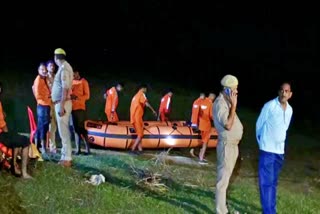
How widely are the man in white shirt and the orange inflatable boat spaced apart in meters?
6.31

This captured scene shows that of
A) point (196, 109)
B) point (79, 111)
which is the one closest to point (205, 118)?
point (196, 109)

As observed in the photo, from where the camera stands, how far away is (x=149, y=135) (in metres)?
14.6

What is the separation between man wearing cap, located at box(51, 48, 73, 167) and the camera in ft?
30.9

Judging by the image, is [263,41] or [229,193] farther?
[263,41]

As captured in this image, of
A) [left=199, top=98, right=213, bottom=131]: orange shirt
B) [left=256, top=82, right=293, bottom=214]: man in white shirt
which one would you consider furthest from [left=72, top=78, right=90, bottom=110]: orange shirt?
[left=256, top=82, right=293, bottom=214]: man in white shirt

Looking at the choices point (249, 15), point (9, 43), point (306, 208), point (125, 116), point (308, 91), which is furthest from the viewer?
point (249, 15)

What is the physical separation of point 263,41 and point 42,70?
30.8 metres

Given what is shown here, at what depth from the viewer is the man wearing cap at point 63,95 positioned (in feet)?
30.9

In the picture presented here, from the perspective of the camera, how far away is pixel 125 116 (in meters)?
21.3

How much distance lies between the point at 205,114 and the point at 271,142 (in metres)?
5.87

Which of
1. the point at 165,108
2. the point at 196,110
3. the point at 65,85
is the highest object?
the point at 65,85

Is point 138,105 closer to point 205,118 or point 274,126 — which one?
point 205,118

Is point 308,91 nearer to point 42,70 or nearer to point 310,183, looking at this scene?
point 310,183

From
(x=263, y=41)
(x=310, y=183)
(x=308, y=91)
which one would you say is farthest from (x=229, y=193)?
(x=263, y=41)
